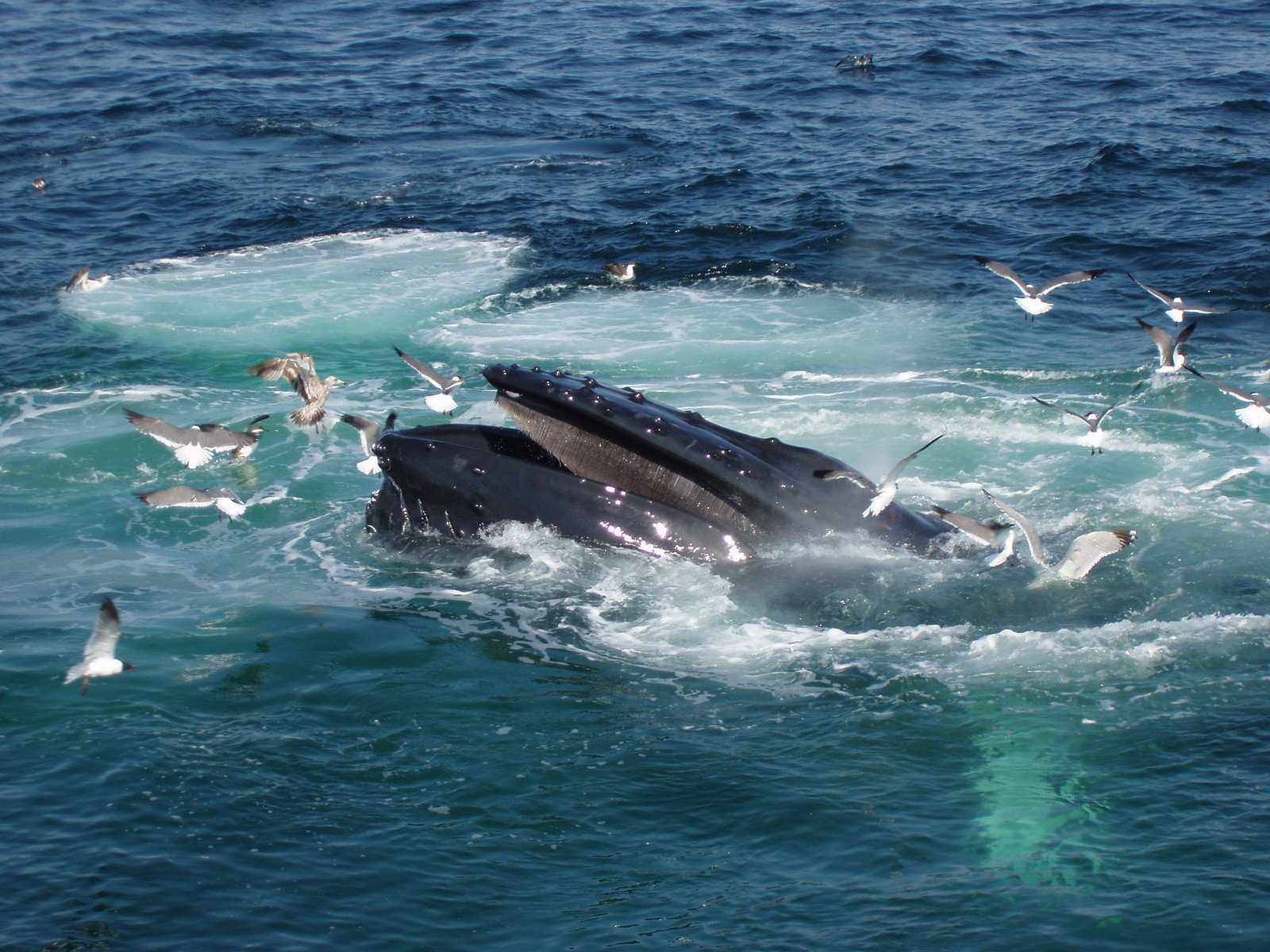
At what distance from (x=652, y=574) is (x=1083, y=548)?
3.35m

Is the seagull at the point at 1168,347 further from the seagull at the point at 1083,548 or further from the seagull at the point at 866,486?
the seagull at the point at 866,486

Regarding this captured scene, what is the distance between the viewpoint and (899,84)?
38531 millimetres

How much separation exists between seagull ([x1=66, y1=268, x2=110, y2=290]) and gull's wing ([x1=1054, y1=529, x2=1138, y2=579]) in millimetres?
19164

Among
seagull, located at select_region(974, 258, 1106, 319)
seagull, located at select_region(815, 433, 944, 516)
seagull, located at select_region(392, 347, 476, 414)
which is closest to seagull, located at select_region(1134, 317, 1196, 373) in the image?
seagull, located at select_region(974, 258, 1106, 319)

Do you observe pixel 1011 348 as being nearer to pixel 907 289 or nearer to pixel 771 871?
pixel 907 289

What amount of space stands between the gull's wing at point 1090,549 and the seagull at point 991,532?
46 cm

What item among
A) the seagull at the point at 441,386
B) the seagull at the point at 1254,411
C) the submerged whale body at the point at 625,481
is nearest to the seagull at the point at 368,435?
the seagull at the point at 441,386

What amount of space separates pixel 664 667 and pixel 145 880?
4040mm

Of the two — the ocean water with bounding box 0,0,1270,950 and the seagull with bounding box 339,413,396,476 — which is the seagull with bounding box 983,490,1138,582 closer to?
the ocean water with bounding box 0,0,1270,950

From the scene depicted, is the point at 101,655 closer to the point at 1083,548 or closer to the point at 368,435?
the point at 368,435

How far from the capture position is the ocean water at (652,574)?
26.1 ft

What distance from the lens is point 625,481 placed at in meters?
10.9

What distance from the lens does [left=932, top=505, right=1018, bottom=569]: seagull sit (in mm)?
11023

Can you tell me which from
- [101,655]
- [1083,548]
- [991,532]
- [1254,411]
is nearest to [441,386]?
[101,655]
